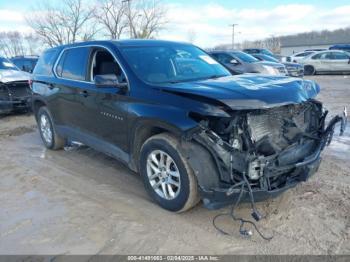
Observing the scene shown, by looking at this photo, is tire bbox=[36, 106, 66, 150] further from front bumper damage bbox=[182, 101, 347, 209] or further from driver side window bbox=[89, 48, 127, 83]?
front bumper damage bbox=[182, 101, 347, 209]

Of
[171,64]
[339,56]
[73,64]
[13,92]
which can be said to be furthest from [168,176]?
[339,56]

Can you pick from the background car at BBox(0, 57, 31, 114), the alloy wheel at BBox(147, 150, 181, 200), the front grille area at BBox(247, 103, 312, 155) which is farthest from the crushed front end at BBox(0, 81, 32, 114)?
the front grille area at BBox(247, 103, 312, 155)

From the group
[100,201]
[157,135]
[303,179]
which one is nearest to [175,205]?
[157,135]

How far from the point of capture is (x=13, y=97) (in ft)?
32.8

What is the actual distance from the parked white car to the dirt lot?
18.6 meters

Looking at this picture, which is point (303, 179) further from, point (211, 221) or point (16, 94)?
point (16, 94)

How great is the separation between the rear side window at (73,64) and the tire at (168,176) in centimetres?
183

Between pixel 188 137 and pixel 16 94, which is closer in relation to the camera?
pixel 188 137

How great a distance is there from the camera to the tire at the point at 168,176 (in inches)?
139

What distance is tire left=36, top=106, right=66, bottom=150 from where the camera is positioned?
6.33m

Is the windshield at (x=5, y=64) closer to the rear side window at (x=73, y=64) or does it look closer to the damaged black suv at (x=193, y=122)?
the rear side window at (x=73, y=64)

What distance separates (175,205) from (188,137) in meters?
0.86

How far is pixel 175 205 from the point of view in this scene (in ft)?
12.4

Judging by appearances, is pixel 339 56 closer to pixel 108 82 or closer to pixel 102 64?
pixel 102 64
